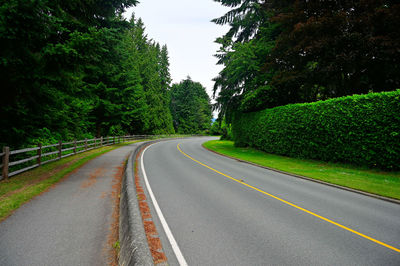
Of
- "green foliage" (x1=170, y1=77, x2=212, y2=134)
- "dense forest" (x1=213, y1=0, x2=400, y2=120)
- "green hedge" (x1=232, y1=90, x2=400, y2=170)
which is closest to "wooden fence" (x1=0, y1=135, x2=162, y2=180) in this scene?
"dense forest" (x1=213, y1=0, x2=400, y2=120)

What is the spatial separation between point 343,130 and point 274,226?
36.8ft

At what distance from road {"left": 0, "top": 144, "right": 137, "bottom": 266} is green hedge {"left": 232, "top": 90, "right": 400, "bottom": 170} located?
13.5 meters

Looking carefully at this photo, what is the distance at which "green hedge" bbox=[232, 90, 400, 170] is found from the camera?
11.1 metres

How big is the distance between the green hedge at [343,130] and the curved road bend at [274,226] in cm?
536

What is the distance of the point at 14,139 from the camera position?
9.91 metres

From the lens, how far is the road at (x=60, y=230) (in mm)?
3529

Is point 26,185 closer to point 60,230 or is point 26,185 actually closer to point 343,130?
point 60,230

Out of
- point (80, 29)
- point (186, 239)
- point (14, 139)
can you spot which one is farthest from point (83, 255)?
→ point (80, 29)

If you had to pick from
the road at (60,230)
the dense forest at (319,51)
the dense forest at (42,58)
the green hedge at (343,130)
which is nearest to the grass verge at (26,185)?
the road at (60,230)

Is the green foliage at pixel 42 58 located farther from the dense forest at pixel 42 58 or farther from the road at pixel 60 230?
the road at pixel 60 230

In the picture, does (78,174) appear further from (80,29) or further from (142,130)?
(142,130)

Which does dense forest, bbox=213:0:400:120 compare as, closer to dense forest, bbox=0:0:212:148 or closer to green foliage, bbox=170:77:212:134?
dense forest, bbox=0:0:212:148

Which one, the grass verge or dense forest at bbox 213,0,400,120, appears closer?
the grass verge

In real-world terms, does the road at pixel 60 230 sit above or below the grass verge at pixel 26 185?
below
